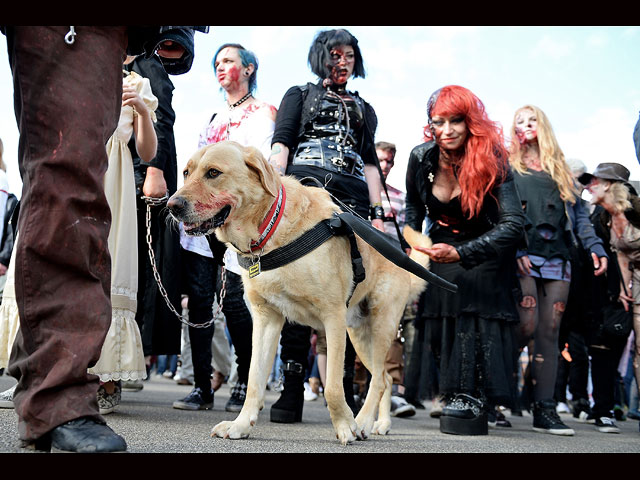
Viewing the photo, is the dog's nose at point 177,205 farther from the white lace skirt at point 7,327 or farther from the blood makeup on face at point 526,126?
the blood makeup on face at point 526,126

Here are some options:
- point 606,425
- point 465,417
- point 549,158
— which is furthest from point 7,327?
point 606,425

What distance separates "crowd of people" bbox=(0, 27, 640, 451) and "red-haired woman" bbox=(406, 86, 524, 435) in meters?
0.01

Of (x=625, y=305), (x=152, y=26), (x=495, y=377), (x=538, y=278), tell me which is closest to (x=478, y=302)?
(x=495, y=377)

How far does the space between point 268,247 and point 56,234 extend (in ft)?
4.32

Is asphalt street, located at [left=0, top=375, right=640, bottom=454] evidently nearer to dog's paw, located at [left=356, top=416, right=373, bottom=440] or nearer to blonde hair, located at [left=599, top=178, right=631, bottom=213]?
dog's paw, located at [left=356, top=416, right=373, bottom=440]

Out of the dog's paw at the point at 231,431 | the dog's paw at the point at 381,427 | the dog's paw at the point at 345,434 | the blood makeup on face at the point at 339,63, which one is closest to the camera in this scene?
the dog's paw at the point at 231,431

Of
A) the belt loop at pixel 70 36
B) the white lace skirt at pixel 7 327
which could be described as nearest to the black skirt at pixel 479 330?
the white lace skirt at pixel 7 327

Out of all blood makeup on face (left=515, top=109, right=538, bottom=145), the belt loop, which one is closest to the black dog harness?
the belt loop

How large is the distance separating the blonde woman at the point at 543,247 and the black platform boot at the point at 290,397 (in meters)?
1.93

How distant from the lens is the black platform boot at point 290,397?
4230mm

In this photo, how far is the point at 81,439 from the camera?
1979mm
